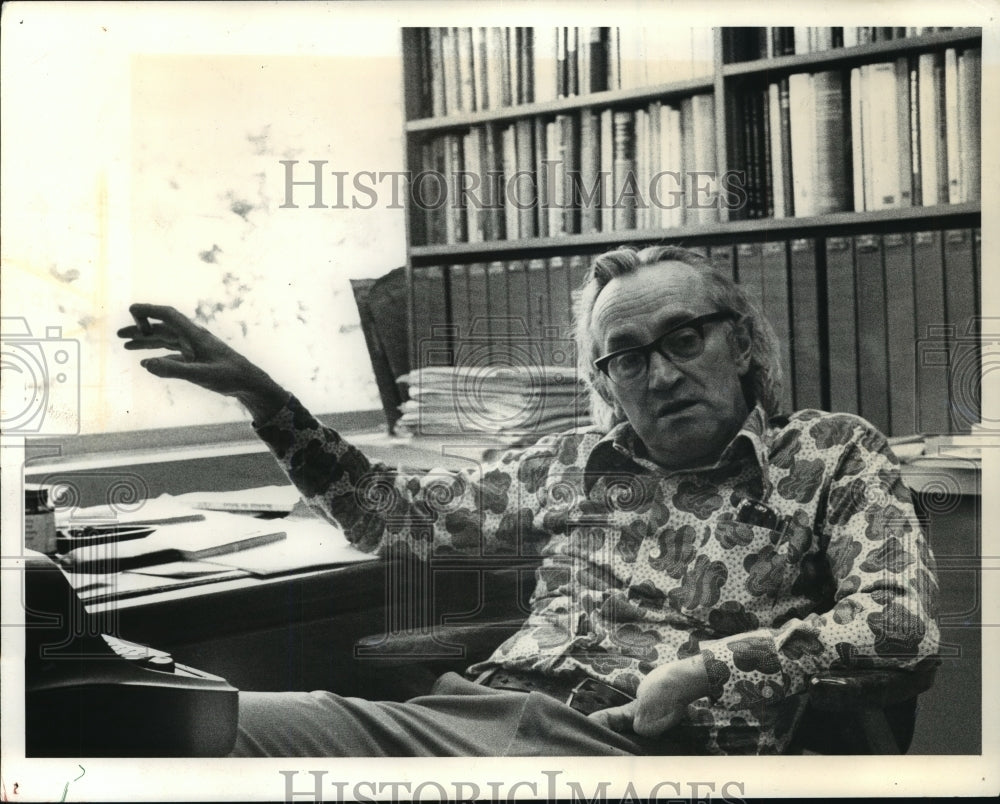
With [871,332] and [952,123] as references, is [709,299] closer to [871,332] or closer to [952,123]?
Answer: [871,332]

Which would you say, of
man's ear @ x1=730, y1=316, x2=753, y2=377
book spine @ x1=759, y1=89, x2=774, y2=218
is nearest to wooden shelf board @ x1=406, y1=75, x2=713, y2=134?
book spine @ x1=759, y1=89, x2=774, y2=218

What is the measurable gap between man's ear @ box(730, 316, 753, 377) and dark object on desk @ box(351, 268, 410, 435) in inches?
23.3

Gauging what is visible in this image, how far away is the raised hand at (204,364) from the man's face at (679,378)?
0.64 meters

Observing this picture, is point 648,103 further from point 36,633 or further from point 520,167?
point 36,633

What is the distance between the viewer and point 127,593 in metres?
1.69

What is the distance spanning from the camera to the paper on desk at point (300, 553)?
5.58 ft

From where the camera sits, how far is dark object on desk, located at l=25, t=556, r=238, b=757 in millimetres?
1685

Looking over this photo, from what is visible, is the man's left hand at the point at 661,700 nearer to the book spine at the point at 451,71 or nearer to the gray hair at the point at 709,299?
the gray hair at the point at 709,299

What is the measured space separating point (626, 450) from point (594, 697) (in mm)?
441

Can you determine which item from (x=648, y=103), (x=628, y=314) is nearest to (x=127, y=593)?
(x=628, y=314)

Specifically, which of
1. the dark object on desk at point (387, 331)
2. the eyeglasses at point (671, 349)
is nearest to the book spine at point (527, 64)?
the dark object on desk at point (387, 331)

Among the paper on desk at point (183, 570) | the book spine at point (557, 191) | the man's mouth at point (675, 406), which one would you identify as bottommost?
the paper on desk at point (183, 570)

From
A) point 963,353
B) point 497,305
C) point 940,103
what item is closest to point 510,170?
point 497,305

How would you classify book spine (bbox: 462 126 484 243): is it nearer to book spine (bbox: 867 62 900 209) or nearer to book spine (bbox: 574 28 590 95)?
book spine (bbox: 574 28 590 95)
